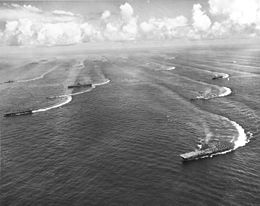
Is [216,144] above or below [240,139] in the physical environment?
above

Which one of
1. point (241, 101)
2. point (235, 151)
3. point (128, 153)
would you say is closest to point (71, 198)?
point (128, 153)

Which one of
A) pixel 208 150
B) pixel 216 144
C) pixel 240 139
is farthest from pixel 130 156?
pixel 240 139

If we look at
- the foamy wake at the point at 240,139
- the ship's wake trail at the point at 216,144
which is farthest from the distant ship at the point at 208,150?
the foamy wake at the point at 240,139

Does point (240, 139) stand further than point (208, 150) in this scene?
Yes

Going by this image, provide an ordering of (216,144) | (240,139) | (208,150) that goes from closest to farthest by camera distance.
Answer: (208,150), (216,144), (240,139)

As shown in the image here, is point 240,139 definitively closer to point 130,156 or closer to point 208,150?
point 208,150

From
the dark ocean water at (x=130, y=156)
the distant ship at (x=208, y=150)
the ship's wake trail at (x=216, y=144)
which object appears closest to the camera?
the dark ocean water at (x=130, y=156)

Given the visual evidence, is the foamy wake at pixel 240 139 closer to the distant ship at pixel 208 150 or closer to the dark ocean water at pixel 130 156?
the dark ocean water at pixel 130 156

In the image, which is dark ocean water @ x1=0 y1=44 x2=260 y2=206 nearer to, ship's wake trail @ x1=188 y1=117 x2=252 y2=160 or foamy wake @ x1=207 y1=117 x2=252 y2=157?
foamy wake @ x1=207 y1=117 x2=252 y2=157

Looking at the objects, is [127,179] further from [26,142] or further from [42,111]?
[42,111]

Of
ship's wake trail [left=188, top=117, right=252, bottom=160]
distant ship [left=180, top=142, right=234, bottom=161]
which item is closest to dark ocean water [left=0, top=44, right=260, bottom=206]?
ship's wake trail [left=188, top=117, right=252, bottom=160]
